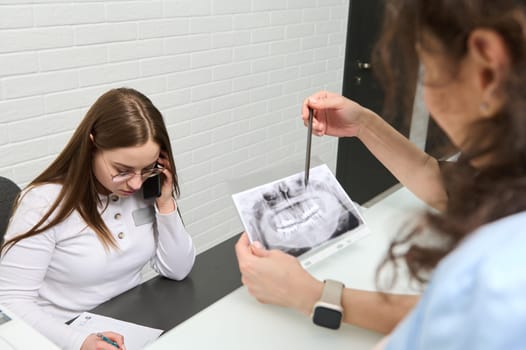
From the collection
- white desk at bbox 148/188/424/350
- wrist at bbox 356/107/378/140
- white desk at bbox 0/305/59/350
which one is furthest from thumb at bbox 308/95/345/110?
white desk at bbox 0/305/59/350

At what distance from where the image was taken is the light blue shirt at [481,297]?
341 mm

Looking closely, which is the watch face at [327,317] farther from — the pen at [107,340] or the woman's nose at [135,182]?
the woman's nose at [135,182]

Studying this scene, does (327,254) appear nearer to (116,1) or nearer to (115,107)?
(115,107)

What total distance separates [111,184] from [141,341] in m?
0.42

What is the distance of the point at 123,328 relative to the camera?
1269mm

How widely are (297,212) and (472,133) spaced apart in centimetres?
55

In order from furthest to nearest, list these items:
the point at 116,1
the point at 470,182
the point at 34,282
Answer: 1. the point at 116,1
2. the point at 34,282
3. the point at 470,182

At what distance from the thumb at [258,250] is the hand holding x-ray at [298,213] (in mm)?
14

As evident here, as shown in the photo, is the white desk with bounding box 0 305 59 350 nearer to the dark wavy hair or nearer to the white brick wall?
the white brick wall

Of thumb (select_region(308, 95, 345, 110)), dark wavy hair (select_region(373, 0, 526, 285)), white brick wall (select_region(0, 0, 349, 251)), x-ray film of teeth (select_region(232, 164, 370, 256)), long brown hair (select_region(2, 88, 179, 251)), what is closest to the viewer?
dark wavy hair (select_region(373, 0, 526, 285))

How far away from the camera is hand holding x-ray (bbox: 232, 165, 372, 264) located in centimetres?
98

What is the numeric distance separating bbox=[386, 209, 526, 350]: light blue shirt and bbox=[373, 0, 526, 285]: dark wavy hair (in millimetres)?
100

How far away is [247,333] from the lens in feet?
2.80

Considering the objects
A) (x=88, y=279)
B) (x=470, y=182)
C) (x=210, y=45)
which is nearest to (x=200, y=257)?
(x=88, y=279)
